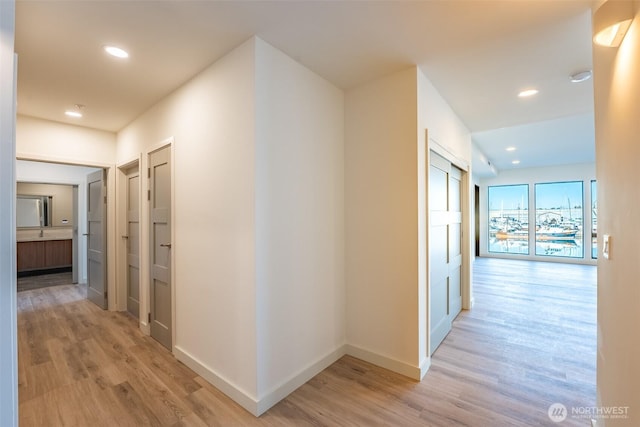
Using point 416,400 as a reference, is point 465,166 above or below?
above

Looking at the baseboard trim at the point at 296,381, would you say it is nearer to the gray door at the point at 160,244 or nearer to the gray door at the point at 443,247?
the gray door at the point at 443,247

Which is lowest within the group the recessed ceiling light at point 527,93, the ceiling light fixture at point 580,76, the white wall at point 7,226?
the white wall at point 7,226

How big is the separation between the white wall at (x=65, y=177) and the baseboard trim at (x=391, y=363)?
5.75m

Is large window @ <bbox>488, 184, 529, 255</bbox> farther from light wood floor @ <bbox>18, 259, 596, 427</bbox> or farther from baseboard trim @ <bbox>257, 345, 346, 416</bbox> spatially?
baseboard trim @ <bbox>257, 345, 346, 416</bbox>

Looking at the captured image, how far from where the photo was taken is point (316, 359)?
8.05 ft

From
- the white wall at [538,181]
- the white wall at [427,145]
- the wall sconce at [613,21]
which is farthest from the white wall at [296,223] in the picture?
the white wall at [538,181]

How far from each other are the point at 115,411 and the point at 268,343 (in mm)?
1162

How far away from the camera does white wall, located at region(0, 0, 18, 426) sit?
3.97ft

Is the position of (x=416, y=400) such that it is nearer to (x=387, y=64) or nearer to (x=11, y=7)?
(x=387, y=64)

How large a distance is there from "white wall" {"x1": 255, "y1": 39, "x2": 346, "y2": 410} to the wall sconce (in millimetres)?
1812

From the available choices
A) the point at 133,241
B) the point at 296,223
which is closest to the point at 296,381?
the point at 296,223

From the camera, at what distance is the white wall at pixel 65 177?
5152 mm

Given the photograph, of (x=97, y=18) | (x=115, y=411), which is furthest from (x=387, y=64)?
(x=115, y=411)

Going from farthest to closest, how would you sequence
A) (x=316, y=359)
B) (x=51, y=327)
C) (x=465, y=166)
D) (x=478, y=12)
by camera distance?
(x=465, y=166) < (x=51, y=327) < (x=316, y=359) < (x=478, y=12)
